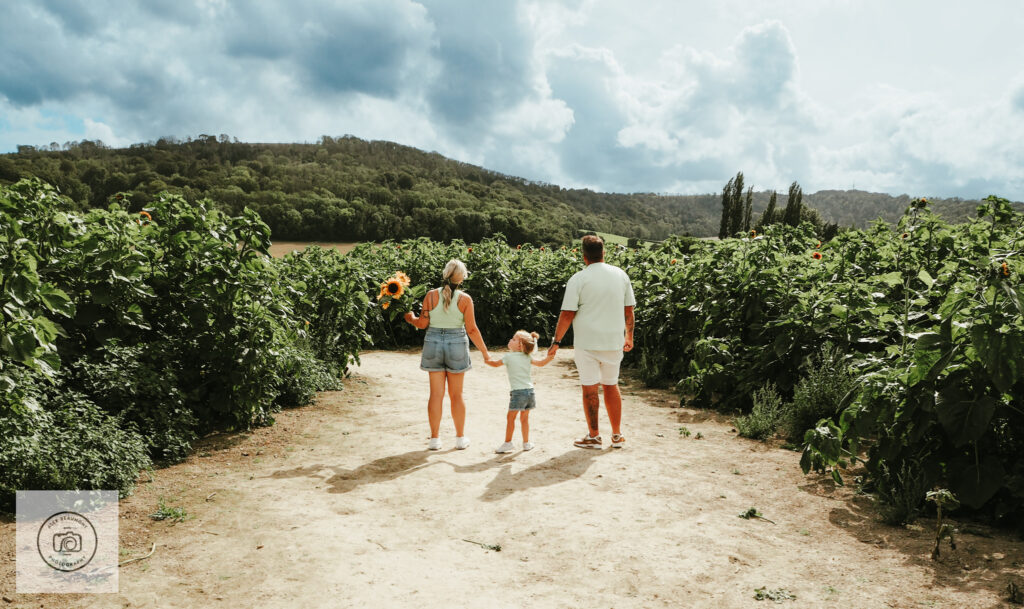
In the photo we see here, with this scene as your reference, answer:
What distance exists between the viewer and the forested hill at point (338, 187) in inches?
1816

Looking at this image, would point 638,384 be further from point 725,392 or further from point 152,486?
point 152,486

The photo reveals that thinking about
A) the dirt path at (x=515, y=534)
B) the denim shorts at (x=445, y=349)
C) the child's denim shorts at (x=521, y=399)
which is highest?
the denim shorts at (x=445, y=349)

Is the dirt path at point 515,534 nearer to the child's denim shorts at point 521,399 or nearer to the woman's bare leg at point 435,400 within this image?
the woman's bare leg at point 435,400

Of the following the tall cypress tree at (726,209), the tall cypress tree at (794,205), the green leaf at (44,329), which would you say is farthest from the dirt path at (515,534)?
the tall cypress tree at (794,205)

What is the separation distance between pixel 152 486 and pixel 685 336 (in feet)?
22.8

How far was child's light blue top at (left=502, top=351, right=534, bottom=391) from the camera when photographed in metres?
5.73

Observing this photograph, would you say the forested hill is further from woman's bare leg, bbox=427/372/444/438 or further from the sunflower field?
woman's bare leg, bbox=427/372/444/438

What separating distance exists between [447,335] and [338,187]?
64.7 m

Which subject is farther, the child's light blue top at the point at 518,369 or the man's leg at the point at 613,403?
the man's leg at the point at 613,403

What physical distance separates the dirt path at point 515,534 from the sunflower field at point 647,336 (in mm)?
496

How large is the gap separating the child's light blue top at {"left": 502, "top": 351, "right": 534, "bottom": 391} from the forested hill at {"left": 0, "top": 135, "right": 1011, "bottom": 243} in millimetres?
18597

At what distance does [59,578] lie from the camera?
3.36 meters

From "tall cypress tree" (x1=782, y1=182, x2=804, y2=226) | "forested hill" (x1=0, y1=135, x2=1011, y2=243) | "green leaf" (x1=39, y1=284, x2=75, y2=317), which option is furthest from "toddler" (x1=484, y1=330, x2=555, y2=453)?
"tall cypress tree" (x1=782, y1=182, x2=804, y2=226)

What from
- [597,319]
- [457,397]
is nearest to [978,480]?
[597,319]
